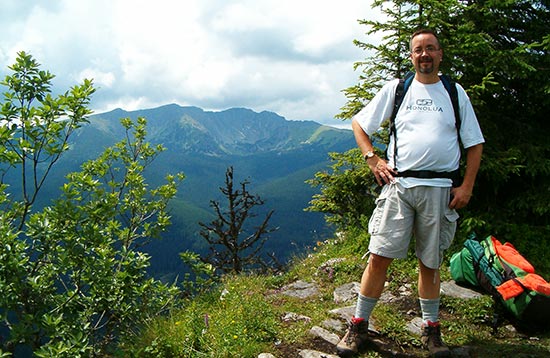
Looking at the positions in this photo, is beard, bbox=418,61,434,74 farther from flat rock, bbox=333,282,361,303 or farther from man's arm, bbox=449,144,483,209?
flat rock, bbox=333,282,361,303

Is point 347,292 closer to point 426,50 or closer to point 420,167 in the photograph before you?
A: point 420,167

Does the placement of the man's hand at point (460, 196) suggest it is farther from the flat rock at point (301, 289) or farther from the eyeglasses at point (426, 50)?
the flat rock at point (301, 289)

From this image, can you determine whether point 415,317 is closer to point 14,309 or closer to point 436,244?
point 436,244

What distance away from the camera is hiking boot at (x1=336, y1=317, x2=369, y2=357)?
425cm

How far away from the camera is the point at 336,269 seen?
759cm

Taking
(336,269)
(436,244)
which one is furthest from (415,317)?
(336,269)

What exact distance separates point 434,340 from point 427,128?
7.23ft

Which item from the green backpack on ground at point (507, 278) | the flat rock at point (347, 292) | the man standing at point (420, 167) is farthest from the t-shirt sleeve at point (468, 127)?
the flat rock at point (347, 292)

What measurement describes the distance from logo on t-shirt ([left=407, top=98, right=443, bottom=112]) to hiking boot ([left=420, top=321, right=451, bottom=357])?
221 cm

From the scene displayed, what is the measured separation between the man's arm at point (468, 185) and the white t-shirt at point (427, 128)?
9 centimetres

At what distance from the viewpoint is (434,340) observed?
4344 millimetres

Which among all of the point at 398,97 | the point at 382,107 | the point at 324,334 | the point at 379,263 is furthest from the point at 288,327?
the point at 398,97

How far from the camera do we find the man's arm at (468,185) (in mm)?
3941

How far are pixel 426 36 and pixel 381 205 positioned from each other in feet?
5.49
